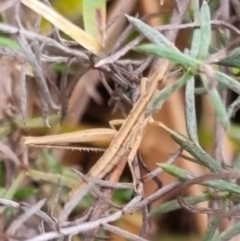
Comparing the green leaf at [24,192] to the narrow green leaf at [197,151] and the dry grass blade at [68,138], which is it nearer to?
the dry grass blade at [68,138]

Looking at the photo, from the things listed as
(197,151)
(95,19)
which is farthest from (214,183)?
(95,19)

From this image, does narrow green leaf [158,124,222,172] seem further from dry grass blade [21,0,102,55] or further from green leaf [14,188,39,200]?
green leaf [14,188,39,200]

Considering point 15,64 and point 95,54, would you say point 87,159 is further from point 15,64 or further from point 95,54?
point 95,54

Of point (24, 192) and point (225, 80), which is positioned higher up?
point (225, 80)

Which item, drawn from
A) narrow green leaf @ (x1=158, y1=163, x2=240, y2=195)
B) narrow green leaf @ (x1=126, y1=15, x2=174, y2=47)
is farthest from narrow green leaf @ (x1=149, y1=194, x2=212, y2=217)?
narrow green leaf @ (x1=126, y1=15, x2=174, y2=47)

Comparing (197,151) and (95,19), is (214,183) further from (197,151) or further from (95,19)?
(95,19)
